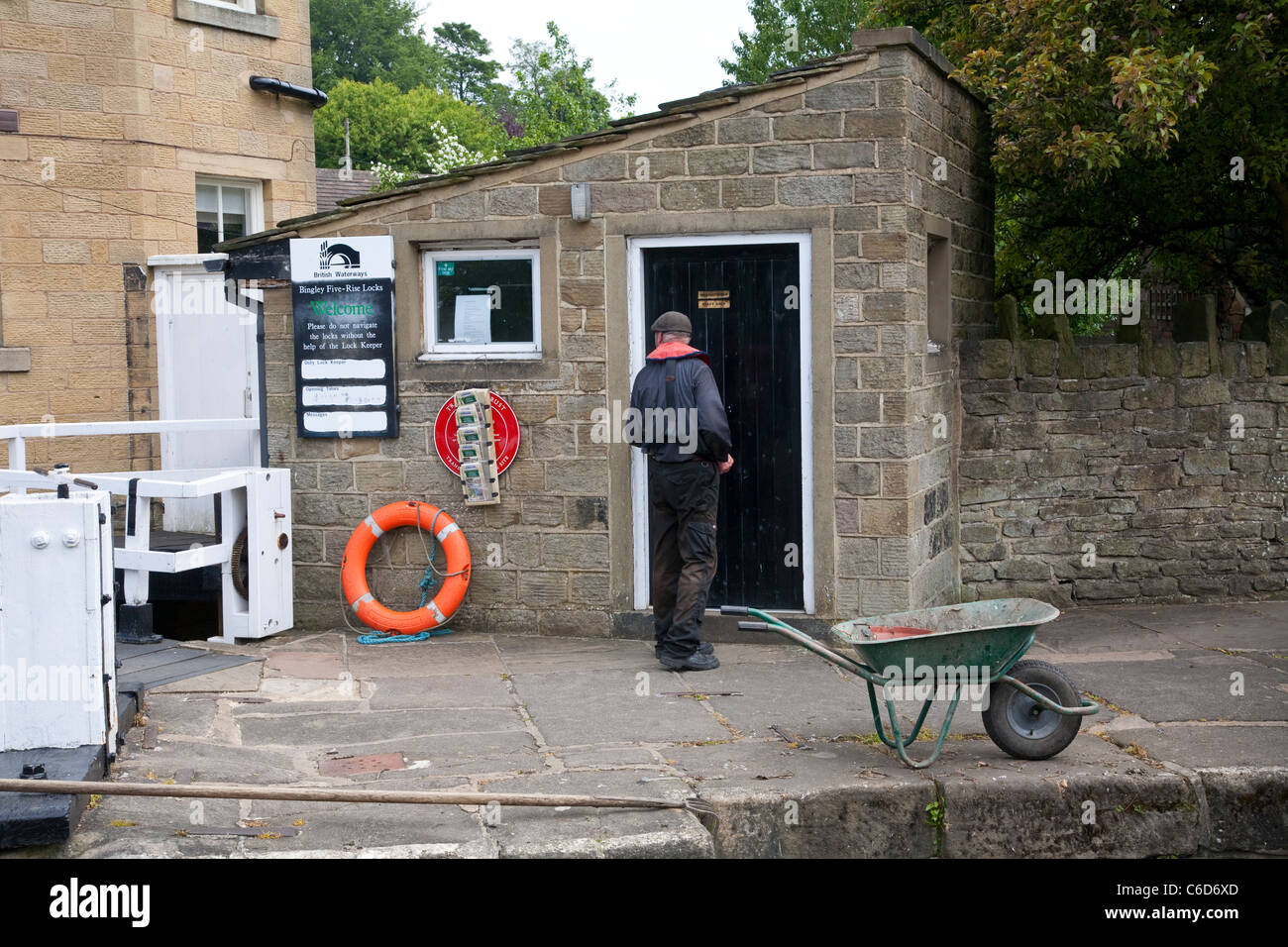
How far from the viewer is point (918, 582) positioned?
8.77 m

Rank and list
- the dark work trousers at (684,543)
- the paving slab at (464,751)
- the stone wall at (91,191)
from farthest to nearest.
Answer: the stone wall at (91,191) < the dark work trousers at (684,543) < the paving slab at (464,751)

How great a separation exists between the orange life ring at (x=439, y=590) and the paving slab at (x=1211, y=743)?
4312mm

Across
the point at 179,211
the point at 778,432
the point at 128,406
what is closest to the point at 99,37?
the point at 179,211

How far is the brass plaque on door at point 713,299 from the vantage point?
8.76m

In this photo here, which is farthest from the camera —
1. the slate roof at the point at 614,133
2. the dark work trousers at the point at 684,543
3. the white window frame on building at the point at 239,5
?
A: the white window frame on building at the point at 239,5

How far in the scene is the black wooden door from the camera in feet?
28.6

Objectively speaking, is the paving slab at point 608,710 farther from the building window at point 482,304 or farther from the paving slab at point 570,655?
the building window at point 482,304

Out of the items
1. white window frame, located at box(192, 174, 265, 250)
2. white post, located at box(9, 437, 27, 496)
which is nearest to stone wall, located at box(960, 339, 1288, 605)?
white post, located at box(9, 437, 27, 496)

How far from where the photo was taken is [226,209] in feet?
45.3

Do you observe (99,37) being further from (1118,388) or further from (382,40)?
(382,40)

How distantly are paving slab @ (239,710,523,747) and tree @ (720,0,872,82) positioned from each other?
3193 centimetres

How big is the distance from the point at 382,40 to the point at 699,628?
59259mm

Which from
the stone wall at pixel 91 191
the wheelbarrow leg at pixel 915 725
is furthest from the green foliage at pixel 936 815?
the stone wall at pixel 91 191

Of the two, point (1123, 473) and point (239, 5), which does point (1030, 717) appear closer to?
point (1123, 473)
